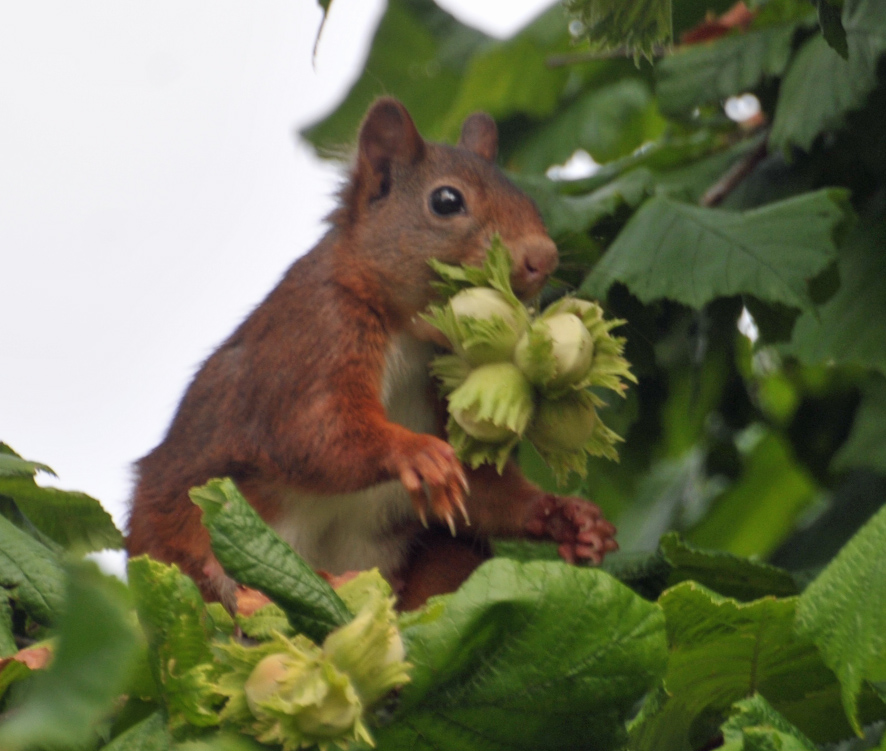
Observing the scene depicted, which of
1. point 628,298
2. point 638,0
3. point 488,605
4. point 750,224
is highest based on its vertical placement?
point 638,0

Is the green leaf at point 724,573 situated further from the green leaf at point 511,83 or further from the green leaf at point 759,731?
the green leaf at point 511,83

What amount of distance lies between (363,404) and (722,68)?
972 mm

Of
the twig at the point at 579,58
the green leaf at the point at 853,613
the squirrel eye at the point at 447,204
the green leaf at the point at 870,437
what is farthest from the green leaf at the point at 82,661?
the twig at the point at 579,58

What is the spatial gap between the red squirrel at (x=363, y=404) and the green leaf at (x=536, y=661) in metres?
0.27

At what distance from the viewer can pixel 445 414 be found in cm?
124

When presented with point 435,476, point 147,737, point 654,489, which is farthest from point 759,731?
point 654,489

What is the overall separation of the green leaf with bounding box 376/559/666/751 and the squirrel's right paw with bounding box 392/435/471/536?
151 mm

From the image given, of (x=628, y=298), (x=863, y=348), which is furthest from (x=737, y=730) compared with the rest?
(x=863, y=348)

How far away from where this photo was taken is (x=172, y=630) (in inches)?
31.0

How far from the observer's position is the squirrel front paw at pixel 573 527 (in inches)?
45.4

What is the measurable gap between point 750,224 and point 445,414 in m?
A: 0.49

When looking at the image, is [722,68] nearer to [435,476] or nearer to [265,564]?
[435,476]

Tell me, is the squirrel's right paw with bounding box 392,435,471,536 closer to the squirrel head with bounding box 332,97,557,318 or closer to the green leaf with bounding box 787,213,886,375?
the squirrel head with bounding box 332,97,557,318

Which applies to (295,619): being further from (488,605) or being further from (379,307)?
(379,307)
